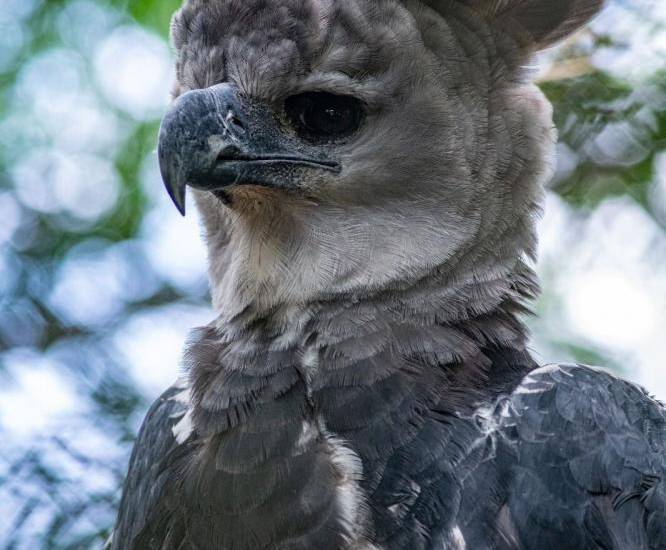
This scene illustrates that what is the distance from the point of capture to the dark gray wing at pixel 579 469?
1.52m

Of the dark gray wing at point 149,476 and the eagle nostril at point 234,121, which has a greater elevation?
the eagle nostril at point 234,121

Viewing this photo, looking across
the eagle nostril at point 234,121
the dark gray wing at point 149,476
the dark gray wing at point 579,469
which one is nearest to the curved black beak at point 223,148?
the eagle nostril at point 234,121

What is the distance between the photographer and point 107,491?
7.25 ft

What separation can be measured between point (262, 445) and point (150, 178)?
131 cm

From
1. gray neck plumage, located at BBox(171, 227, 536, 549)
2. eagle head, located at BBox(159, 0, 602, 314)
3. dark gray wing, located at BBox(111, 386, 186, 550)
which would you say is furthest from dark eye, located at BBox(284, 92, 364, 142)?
dark gray wing, located at BBox(111, 386, 186, 550)

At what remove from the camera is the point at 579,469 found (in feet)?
5.12

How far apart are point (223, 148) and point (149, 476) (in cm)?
60

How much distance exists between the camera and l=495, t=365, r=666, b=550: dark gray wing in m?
1.52

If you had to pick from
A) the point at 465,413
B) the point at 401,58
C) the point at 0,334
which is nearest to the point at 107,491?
the point at 0,334

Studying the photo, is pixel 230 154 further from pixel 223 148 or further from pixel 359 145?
pixel 359 145

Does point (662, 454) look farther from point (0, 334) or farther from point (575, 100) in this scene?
point (0, 334)

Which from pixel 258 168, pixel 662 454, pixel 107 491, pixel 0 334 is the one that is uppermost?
pixel 258 168

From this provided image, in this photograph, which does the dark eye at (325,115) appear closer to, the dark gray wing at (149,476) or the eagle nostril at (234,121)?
the eagle nostril at (234,121)

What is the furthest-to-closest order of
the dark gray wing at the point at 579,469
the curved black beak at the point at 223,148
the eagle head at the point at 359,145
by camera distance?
1. the eagle head at the point at 359,145
2. the curved black beak at the point at 223,148
3. the dark gray wing at the point at 579,469
